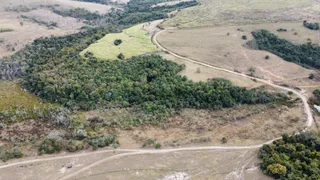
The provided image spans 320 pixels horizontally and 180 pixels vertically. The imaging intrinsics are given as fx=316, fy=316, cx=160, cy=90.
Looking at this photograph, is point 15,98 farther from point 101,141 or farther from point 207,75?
point 207,75

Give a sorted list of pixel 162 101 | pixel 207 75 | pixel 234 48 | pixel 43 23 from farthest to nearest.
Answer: pixel 43 23 → pixel 234 48 → pixel 207 75 → pixel 162 101

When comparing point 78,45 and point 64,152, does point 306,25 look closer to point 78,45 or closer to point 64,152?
point 78,45

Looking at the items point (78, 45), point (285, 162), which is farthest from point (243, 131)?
point (78, 45)

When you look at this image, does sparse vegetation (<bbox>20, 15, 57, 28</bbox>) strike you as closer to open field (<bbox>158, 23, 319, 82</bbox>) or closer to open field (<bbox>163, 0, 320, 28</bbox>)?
open field (<bbox>163, 0, 320, 28</bbox>)

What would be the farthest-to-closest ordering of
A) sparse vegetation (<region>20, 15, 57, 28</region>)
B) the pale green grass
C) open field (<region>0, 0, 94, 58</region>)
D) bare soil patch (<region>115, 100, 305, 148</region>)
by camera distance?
sparse vegetation (<region>20, 15, 57, 28</region>)
open field (<region>0, 0, 94, 58</region>)
the pale green grass
bare soil patch (<region>115, 100, 305, 148</region>)

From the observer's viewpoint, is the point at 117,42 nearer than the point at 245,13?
Yes

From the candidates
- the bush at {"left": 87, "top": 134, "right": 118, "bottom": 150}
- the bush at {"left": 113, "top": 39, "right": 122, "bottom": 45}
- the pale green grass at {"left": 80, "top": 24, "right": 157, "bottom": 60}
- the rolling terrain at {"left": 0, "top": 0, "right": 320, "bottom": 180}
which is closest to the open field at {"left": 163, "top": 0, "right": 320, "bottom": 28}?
the rolling terrain at {"left": 0, "top": 0, "right": 320, "bottom": 180}

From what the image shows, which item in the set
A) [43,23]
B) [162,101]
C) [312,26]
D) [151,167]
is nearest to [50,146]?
[151,167]
